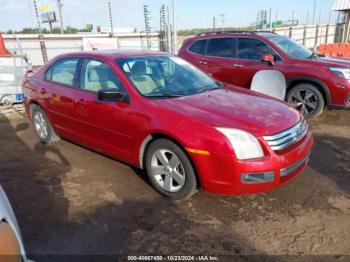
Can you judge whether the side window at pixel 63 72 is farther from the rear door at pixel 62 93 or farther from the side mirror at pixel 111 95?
the side mirror at pixel 111 95

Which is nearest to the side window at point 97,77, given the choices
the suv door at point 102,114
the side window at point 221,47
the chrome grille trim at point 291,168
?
the suv door at point 102,114

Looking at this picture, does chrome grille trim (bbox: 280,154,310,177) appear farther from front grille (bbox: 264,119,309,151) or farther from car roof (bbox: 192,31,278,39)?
car roof (bbox: 192,31,278,39)

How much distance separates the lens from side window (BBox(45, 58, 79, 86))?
448cm

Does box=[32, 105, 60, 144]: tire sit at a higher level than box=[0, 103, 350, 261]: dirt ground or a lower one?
higher

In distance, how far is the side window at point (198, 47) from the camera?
778 centimetres

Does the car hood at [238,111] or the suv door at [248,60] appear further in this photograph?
the suv door at [248,60]

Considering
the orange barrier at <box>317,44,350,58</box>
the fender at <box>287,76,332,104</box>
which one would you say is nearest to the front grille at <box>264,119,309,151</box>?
the fender at <box>287,76,332,104</box>

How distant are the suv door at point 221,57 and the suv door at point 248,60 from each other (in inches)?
5.7

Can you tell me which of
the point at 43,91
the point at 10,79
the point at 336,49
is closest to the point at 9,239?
the point at 43,91

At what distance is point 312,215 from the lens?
318 cm

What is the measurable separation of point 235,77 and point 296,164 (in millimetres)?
4253

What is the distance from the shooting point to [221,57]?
745cm

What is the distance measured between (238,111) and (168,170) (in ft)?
3.23

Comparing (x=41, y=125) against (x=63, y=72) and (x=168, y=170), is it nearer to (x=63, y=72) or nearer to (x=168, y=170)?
(x=63, y=72)
